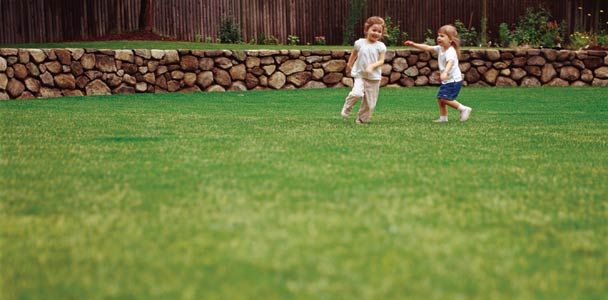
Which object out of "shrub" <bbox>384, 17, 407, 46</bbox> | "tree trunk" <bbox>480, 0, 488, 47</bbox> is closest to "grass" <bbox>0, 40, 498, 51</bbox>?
"shrub" <bbox>384, 17, 407, 46</bbox>

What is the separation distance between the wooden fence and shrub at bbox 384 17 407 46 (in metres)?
0.22

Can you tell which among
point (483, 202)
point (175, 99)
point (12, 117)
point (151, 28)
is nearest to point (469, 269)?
point (483, 202)

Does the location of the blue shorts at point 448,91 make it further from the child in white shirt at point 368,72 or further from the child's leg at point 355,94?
the child's leg at point 355,94

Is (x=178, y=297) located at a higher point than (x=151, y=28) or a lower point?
lower

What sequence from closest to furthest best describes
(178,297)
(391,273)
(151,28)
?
1. (178,297)
2. (391,273)
3. (151,28)

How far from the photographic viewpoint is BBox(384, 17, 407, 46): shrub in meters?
18.2

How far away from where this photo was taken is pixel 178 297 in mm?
2359

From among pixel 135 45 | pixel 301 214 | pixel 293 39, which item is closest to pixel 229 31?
→ pixel 293 39

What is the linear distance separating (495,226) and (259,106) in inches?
300

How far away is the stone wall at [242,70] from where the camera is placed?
1265 cm

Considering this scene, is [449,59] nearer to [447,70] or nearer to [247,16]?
[447,70]

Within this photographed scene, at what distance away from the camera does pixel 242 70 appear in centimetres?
1455

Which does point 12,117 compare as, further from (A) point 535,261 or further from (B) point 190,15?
(B) point 190,15

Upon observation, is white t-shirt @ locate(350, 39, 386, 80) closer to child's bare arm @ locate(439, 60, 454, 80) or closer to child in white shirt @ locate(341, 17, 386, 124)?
child in white shirt @ locate(341, 17, 386, 124)
